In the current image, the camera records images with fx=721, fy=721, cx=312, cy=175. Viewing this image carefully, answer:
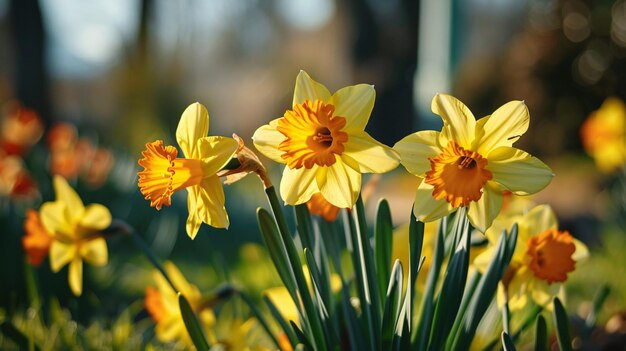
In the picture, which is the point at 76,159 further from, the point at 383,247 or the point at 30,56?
the point at 30,56

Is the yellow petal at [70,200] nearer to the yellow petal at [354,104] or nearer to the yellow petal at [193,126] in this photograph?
the yellow petal at [193,126]

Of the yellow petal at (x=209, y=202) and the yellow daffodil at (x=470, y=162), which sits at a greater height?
the yellow daffodil at (x=470, y=162)

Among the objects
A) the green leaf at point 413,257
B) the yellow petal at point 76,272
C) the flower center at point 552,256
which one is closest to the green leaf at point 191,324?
the green leaf at point 413,257

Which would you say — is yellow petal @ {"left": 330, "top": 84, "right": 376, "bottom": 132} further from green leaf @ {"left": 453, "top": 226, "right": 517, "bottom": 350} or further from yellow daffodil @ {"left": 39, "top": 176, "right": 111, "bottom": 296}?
yellow daffodil @ {"left": 39, "top": 176, "right": 111, "bottom": 296}

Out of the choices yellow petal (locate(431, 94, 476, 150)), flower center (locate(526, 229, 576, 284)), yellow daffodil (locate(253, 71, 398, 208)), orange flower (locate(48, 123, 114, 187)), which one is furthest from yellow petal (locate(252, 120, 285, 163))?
orange flower (locate(48, 123, 114, 187))

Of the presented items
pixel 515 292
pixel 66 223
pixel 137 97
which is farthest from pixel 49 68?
pixel 515 292

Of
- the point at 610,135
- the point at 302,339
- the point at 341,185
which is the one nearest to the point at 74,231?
the point at 302,339

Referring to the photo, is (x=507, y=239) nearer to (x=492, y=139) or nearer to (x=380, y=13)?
(x=492, y=139)
